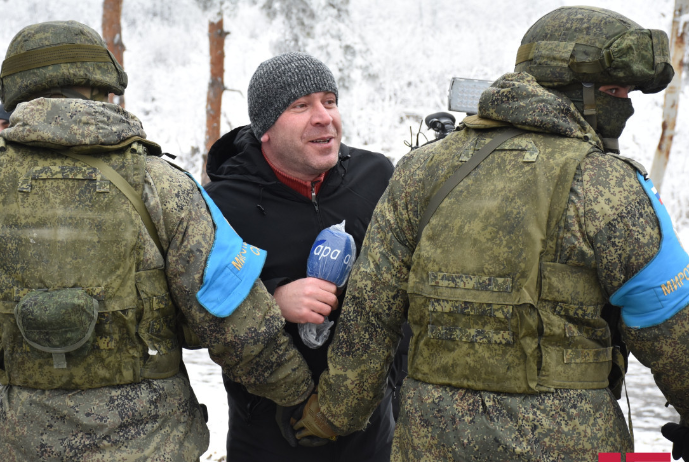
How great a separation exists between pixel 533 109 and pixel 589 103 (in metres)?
0.25

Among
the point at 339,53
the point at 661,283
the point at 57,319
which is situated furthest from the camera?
the point at 339,53

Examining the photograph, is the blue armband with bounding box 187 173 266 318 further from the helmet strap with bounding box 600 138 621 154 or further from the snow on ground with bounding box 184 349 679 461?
the snow on ground with bounding box 184 349 679 461

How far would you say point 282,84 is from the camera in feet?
9.47

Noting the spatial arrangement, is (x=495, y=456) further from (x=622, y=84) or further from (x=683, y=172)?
(x=683, y=172)

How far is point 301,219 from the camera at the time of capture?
9.42 feet

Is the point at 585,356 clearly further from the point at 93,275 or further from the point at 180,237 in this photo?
the point at 93,275

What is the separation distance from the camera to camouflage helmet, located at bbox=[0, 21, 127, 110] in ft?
7.51

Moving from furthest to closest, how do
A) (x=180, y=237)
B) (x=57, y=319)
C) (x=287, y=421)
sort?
(x=287, y=421), (x=180, y=237), (x=57, y=319)

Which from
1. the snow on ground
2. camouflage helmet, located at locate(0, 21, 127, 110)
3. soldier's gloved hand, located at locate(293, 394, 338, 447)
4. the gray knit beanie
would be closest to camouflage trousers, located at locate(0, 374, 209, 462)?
soldier's gloved hand, located at locate(293, 394, 338, 447)

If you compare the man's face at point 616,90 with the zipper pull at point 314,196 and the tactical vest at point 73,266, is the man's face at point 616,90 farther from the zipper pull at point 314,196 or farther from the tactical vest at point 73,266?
the tactical vest at point 73,266

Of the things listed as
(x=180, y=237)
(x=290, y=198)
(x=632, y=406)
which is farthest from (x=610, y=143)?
(x=632, y=406)

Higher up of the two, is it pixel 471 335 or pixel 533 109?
pixel 533 109

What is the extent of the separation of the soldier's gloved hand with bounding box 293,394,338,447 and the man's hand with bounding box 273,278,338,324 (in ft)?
1.10

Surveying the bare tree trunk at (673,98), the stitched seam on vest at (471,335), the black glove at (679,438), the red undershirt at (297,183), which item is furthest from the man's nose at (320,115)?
the bare tree trunk at (673,98)
